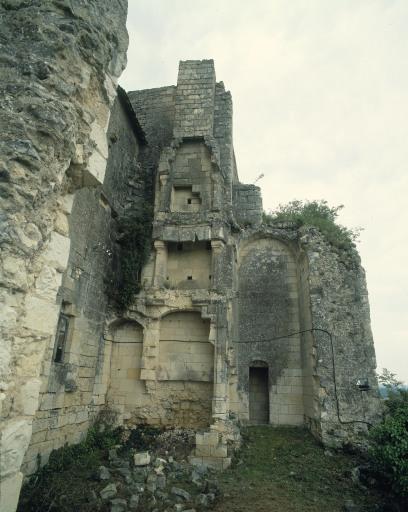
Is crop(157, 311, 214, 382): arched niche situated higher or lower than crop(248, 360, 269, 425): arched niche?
higher

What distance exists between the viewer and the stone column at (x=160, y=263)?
1000 cm

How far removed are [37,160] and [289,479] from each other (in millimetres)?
7203

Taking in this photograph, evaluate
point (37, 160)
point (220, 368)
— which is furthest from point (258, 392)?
point (37, 160)

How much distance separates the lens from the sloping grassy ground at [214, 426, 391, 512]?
596cm

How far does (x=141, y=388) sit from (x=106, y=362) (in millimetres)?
1170

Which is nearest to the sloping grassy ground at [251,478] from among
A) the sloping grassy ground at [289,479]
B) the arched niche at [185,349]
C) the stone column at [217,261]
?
the sloping grassy ground at [289,479]

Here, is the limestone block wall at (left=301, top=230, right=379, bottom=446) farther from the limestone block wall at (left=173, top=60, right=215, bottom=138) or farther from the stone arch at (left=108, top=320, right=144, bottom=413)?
the limestone block wall at (left=173, top=60, right=215, bottom=138)

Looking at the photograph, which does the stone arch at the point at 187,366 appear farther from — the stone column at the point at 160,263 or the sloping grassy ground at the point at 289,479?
the sloping grassy ground at the point at 289,479

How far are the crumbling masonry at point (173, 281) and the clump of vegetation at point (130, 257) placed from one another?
0.09 m

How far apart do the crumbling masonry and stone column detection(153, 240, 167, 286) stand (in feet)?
0.12

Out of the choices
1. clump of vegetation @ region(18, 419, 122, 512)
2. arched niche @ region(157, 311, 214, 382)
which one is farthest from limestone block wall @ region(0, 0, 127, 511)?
arched niche @ region(157, 311, 214, 382)

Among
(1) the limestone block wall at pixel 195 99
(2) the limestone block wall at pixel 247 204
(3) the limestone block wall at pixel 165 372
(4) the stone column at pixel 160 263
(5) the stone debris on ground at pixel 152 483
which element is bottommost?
(5) the stone debris on ground at pixel 152 483

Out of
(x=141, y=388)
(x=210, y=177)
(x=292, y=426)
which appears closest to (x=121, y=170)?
(x=210, y=177)

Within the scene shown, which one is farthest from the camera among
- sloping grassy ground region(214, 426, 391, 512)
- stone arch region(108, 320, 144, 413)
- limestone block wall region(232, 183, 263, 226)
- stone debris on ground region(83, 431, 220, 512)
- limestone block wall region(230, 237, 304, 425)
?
limestone block wall region(232, 183, 263, 226)
